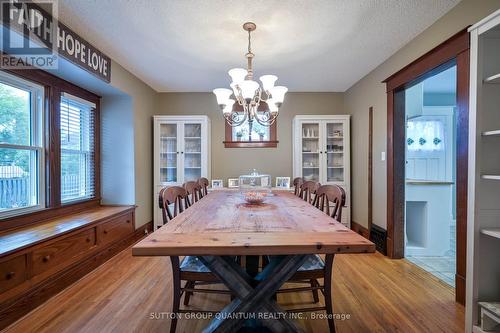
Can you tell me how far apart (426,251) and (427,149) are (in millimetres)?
2541

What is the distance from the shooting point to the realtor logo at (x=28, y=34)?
71.9 inches

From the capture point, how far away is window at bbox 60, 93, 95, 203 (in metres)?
2.92

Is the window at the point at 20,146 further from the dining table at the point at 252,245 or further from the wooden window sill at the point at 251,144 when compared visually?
the wooden window sill at the point at 251,144

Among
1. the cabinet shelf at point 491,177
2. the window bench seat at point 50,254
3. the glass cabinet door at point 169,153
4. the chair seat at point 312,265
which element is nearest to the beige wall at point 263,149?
the glass cabinet door at point 169,153

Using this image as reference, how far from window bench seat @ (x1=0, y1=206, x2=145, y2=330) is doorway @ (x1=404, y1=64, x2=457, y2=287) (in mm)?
3538

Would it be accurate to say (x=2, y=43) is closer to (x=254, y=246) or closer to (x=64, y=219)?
(x=64, y=219)

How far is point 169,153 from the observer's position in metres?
4.23

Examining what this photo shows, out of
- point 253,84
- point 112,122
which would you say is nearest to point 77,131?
point 112,122

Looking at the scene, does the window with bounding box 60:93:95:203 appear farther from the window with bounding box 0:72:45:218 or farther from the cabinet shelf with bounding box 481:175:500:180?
the cabinet shelf with bounding box 481:175:500:180

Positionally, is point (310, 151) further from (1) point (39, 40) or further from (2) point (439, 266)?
(1) point (39, 40)

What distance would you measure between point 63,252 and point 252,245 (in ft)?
6.80

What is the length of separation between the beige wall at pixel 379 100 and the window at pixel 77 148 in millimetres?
3817

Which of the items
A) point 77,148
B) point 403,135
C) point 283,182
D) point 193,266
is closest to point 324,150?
point 283,182

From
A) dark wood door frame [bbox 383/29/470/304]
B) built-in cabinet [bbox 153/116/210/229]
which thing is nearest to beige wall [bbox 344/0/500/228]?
dark wood door frame [bbox 383/29/470/304]
